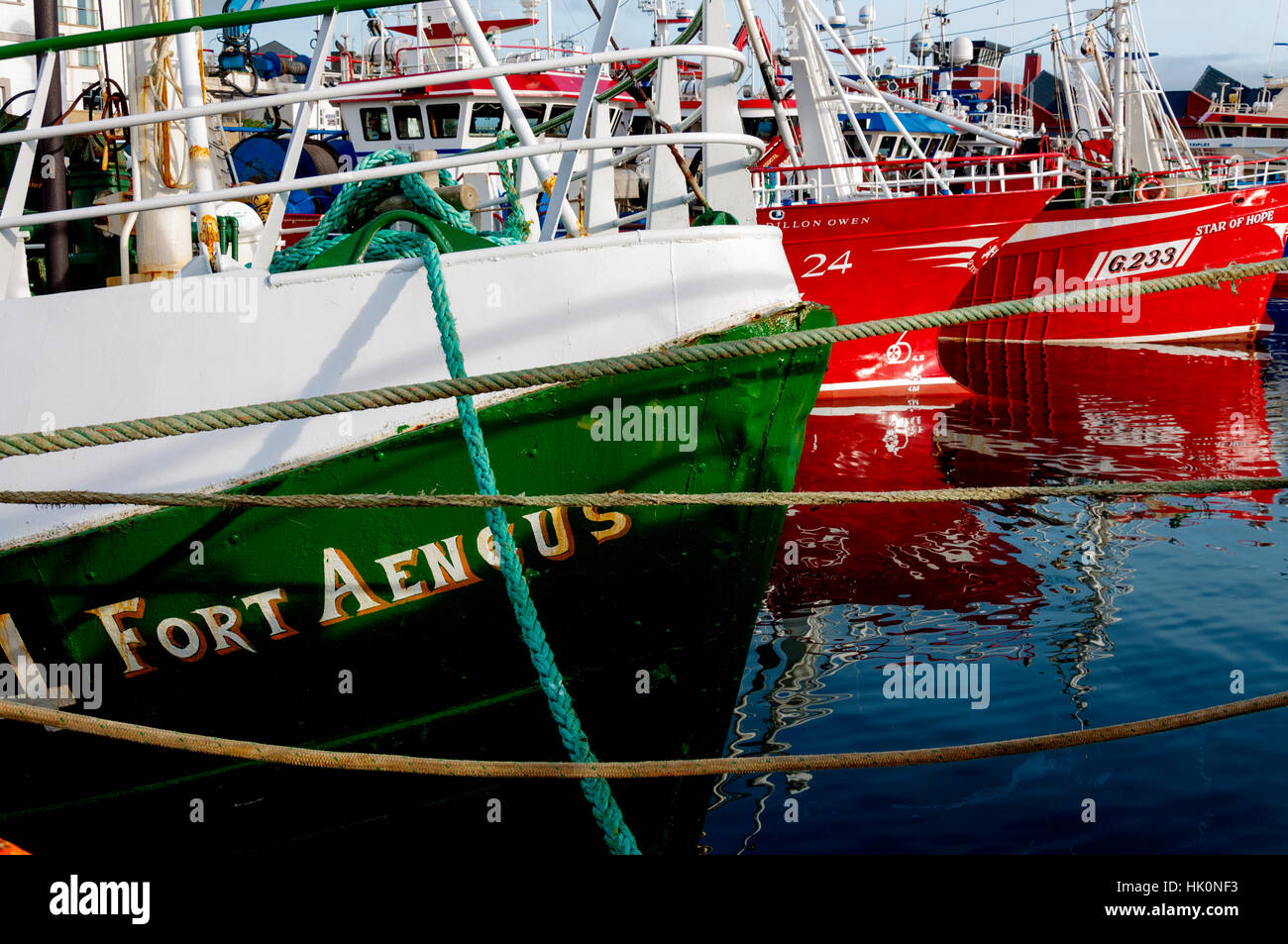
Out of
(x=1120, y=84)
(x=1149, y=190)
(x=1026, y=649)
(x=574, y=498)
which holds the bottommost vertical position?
(x=1026, y=649)

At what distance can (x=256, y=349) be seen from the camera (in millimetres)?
3494

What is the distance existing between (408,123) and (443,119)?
70 cm

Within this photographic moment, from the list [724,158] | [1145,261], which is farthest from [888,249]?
[724,158]

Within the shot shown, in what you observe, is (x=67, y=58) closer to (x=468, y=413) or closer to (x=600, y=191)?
(x=600, y=191)

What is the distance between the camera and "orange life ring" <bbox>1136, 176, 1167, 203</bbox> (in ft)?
68.2

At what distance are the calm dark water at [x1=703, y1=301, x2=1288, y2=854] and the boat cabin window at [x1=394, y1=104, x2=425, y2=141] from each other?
381 inches

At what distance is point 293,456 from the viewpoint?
3502mm

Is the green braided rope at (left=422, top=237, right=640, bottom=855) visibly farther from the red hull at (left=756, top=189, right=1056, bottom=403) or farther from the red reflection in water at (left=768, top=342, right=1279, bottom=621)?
the red hull at (left=756, top=189, right=1056, bottom=403)

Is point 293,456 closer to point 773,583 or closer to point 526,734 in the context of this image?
point 526,734

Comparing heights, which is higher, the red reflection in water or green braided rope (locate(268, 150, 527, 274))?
green braided rope (locate(268, 150, 527, 274))

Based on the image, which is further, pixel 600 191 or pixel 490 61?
pixel 600 191

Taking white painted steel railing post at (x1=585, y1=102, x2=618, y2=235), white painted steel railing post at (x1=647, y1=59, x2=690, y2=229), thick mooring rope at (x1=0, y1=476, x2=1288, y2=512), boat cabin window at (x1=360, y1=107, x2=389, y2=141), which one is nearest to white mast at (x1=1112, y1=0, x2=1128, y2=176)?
boat cabin window at (x1=360, y1=107, x2=389, y2=141)
